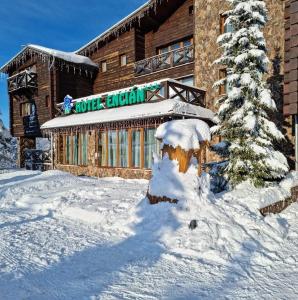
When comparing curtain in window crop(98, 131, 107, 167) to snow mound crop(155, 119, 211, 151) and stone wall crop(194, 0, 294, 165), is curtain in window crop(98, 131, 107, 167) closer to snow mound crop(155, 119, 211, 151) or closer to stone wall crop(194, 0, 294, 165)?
stone wall crop(194, 0, 294, 165)

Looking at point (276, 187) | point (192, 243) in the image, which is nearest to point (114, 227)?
point (192, 243)

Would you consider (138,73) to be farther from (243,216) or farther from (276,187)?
(243,216)

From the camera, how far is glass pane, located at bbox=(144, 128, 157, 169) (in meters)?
13.5

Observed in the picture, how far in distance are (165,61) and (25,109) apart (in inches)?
527

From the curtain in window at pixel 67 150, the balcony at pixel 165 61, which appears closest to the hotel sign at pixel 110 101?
the curtain in window at pixel 67 150

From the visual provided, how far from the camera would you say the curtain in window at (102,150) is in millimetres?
15508

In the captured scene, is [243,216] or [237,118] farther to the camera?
[237,118]

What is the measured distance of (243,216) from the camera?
643 centimetres

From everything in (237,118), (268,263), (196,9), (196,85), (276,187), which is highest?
(196,9)

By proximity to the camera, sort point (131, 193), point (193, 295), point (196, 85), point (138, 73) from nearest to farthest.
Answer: point (193, 295) < point (131, 193) < point (196, 85) < point (138, 73)

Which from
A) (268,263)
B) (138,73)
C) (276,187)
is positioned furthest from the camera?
(138,73)

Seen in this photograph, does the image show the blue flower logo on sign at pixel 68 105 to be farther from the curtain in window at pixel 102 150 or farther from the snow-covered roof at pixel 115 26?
the snow-covered roof at pixel 115 26

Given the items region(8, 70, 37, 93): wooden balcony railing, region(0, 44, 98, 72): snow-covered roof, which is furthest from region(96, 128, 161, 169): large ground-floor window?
region(8, 70, 37, 93): wooden balcony railing

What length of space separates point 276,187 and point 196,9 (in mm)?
11383
